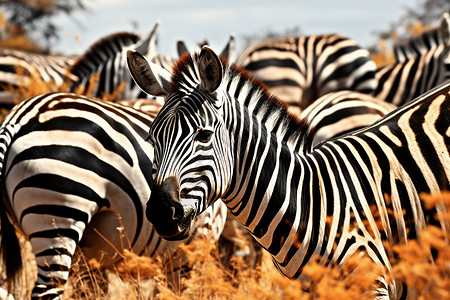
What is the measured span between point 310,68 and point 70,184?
492 centimetres

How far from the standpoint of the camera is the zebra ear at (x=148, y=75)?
133 inches

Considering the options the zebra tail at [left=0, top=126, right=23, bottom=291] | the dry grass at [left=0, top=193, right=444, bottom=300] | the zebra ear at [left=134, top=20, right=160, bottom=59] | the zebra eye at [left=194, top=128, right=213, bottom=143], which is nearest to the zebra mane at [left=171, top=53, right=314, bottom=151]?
the zebra eye at [left=194, top=128, right=213, bottom=143]

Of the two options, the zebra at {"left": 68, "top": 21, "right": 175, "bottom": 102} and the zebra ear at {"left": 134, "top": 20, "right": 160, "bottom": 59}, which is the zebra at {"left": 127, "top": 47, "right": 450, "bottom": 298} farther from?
the zebra ear at {"left": 134, "top": 20, "right": 160, "bottom": 59}

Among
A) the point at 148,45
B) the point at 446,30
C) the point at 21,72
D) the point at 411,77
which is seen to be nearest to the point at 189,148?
the point at 148,45

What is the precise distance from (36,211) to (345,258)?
7.09ft

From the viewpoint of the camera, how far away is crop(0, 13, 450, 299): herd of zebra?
10.2 feet

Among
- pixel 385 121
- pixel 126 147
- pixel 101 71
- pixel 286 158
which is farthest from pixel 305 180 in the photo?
pixel 101 71

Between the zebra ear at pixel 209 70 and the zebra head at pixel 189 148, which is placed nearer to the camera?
the zebra head at pixel 189 148

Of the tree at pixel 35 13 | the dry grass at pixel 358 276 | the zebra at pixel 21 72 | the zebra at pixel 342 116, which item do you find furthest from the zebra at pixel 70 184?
the tree at pixel 35 13

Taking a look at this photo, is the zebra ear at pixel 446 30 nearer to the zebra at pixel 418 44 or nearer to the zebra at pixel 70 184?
the zebra at pixel 418 44

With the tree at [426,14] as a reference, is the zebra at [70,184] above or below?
below

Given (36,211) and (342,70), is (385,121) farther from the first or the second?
(342,70)

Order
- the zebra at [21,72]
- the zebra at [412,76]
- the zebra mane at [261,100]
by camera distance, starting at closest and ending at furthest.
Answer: the zebra mane at [261,100]
the zebra at [412,76]
the zebra at [21,72]

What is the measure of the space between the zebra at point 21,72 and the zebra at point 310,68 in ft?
9.73
